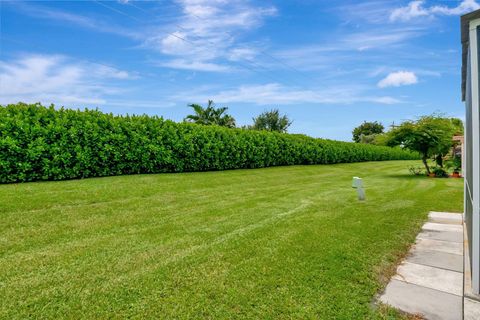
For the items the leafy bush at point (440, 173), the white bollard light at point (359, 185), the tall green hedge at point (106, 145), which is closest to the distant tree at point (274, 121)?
the tall green hedge at point (106, 145)

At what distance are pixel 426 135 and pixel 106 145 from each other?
14.1m

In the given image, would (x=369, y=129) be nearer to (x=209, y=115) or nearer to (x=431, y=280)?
(x=209, y=115)

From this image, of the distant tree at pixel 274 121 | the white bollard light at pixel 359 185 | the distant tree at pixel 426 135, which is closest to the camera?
the white bollard light at pixel 359 185

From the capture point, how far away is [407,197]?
7.85 m

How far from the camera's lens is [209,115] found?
101 ft

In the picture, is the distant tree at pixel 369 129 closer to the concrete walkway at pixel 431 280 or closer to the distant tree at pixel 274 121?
the distant tree at pixel 274 121

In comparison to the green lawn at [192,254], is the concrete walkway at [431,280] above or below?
below

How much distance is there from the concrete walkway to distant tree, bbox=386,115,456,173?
34.5ft

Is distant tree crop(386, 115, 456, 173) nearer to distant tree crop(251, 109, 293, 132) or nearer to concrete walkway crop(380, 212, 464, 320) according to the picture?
concrete walkway crop(380, 212, 464, 320)

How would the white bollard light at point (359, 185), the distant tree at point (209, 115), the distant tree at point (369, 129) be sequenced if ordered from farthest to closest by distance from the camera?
1. the distant tree at point (369, 129)
2. the distant tree at point (209, 115)
3. the white bollard light at point (359, 185)

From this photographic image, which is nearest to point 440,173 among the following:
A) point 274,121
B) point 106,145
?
point 106,145

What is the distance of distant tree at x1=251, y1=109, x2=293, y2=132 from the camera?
37500 millimetres

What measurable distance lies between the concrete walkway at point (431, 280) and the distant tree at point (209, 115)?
1058 inches

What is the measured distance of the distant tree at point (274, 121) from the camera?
3750cm
